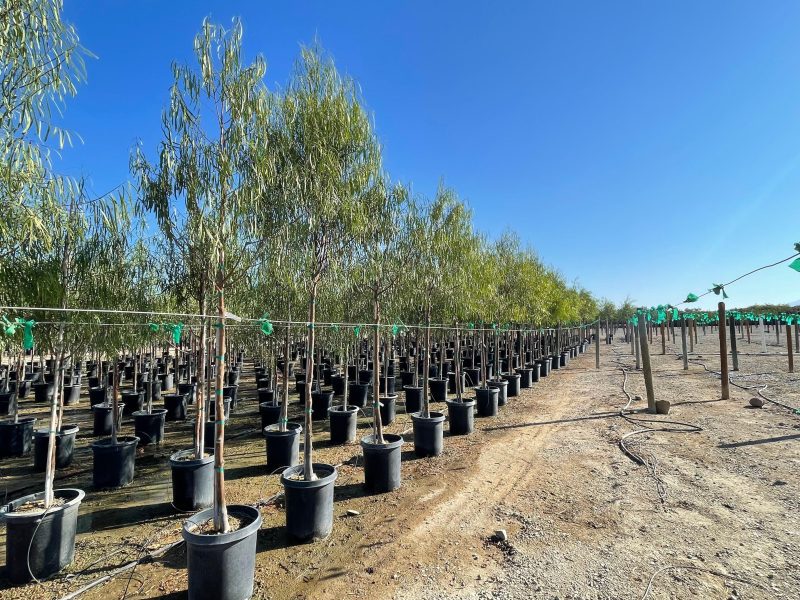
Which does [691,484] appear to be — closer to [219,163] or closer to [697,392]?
[219,163]

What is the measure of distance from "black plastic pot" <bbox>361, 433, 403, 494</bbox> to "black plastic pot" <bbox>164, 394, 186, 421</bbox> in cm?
612

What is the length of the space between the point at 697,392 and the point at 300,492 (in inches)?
497

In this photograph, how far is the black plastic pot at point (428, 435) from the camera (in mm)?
6746

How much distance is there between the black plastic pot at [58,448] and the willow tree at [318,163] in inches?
166

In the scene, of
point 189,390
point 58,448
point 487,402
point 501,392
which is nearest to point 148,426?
point 58,448

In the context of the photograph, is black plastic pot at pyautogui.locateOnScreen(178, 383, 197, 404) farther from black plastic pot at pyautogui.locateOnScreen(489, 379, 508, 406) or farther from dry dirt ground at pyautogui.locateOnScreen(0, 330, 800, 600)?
black plastic pot at pyautogui.locateOnScreen(489, 379, 508, 406)

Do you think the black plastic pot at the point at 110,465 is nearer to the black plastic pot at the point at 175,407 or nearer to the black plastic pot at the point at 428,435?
the black plastic pot at the point at 175,407

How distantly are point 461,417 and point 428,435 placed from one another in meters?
1.51

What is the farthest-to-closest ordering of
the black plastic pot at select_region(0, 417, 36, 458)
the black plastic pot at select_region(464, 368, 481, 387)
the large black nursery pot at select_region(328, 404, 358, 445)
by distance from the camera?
the black plastic pot at select_region(464, 368, 481, 387), the large black nursery pot at select_region(328, 404, 358, 445), the black plastic pot at select_region(0, 417, 36, 458)

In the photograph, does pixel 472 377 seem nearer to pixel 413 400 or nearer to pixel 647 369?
pixel 413 400

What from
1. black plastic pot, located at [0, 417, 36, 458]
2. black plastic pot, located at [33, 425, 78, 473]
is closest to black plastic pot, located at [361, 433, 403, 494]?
black plastic pot, located at [33, 425, 78, 473]

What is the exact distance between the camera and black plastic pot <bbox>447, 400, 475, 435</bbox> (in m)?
8.06

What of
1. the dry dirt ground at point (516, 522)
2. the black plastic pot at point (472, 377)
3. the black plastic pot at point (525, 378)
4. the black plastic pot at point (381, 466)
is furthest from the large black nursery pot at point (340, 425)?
the black plastic pot at point (525, 378)

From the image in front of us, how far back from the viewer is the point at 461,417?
26.6ft
